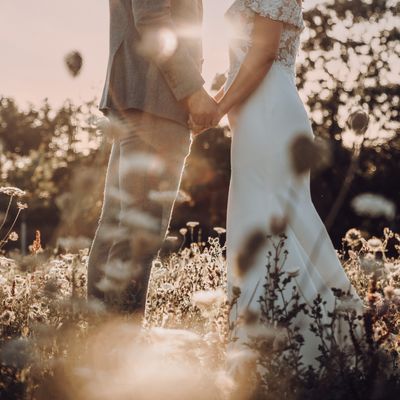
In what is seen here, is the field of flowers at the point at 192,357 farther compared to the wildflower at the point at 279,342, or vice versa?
the wildflower at the point at 279,342

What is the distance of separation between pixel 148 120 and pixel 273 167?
0.80 meters

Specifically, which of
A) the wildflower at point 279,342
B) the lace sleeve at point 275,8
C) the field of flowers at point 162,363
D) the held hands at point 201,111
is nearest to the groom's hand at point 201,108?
the held hands at point 201,111

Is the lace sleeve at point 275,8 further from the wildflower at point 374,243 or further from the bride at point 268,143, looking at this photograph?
the wildflower at point 374,243

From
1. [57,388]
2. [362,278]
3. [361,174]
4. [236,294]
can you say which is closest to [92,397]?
[57,388]

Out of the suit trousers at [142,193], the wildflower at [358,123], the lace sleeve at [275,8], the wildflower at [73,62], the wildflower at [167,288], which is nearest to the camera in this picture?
the wildflower at [73,62]

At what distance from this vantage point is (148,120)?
352cm

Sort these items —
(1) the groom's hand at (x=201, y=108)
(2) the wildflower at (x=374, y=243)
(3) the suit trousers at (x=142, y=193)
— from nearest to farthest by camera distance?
(2) the wildflower at (x=374, y=243), (3) the suit trousers at (x=142, y=193), (1) the groom's hand at (x=201, y=108)

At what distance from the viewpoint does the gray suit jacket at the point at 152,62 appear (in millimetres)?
3500

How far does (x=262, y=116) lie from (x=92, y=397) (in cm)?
199

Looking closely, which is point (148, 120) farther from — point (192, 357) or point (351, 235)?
point (351, 235)

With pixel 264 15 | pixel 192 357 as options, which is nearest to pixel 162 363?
pixel 192 357

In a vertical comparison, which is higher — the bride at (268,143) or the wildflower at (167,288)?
the bride at (268,143)

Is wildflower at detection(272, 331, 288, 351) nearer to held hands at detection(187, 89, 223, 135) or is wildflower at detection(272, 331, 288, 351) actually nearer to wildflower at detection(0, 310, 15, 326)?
held hands at detection(187, 89, 223, 135)

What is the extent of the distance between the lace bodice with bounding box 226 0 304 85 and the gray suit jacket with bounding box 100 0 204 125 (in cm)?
27
